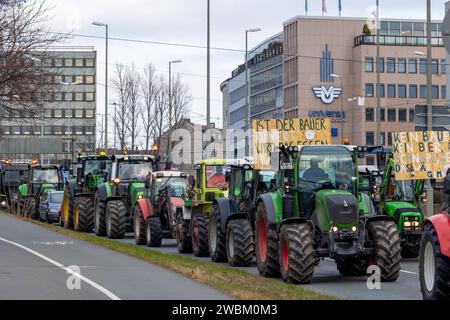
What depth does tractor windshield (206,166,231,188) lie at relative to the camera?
1131 inches

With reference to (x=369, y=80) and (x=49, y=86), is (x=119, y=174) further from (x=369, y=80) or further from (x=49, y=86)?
(x=369, y=80)

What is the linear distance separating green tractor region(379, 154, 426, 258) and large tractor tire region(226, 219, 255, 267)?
179 inches

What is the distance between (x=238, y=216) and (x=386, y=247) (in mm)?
4841

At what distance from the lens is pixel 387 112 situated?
10988cm

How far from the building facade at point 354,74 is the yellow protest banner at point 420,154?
7606 cm

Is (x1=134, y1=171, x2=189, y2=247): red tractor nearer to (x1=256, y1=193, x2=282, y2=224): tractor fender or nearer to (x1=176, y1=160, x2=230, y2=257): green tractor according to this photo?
(x1=176, y1=160, x2=230, y2=257): green tractor

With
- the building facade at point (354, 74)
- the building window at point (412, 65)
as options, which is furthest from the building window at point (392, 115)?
the building window at point (412, 65)

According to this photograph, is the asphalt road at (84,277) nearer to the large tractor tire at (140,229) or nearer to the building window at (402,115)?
the large tractor tire at (140,229)

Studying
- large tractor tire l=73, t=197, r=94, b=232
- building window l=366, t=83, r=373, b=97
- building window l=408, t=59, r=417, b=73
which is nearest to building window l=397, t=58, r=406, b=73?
building window l=408, t=59, r=417, b=73

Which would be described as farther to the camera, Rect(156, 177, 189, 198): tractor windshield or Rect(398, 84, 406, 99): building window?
Rect(398, 84, 406, 99): building window

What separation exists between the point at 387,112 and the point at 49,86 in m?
78.2

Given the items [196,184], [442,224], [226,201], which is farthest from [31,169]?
[442,224]

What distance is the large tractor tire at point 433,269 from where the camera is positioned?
1468cm
